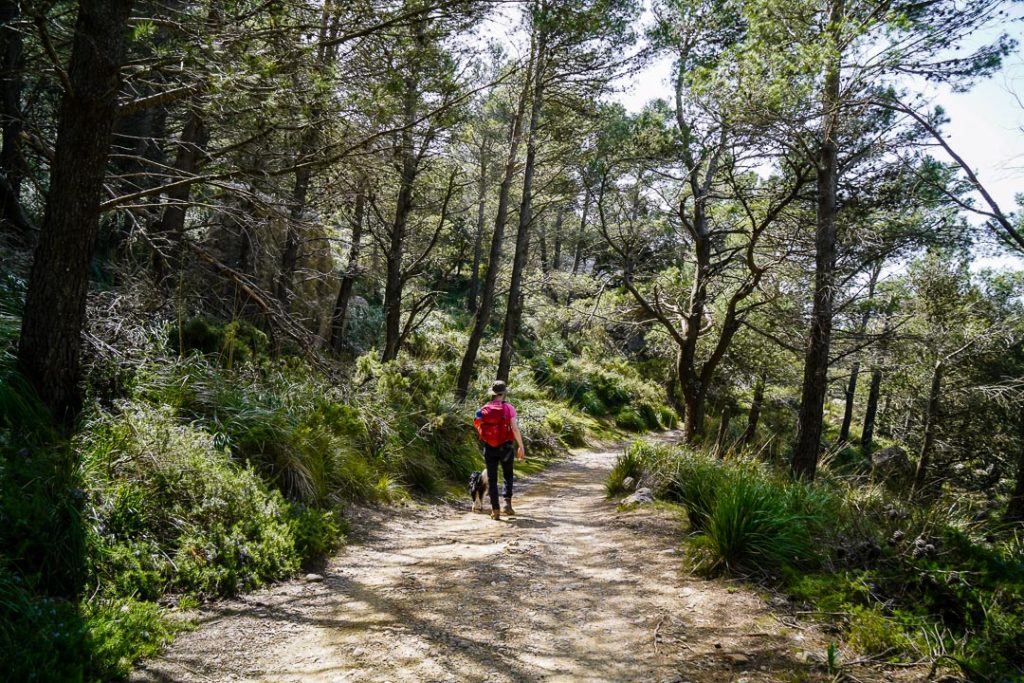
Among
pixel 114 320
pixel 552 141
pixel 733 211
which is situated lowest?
pixel 114 320

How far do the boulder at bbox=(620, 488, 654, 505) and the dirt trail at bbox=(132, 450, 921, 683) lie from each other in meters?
1.01

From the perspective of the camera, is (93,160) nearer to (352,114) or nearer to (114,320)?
(114,320)

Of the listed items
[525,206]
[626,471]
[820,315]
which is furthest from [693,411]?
[525,206]

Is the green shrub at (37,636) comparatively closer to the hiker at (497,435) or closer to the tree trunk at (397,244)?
the hiker at (497,435)

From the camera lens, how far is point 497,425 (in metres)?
6.96

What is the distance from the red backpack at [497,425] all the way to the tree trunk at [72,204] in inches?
163

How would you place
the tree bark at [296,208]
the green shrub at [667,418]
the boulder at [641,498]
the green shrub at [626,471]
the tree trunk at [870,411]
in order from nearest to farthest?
the tree bark at [296,208], the boulder at [641,498], the green shrub at [626,471], the green shrub at [667,418], the tree trunk at [870,411]

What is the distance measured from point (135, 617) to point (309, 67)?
13.4ft

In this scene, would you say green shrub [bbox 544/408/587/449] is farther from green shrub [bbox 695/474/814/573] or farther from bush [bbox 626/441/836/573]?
green shrub [bbox 695/474/814/573]

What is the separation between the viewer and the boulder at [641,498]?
6703 millimetres

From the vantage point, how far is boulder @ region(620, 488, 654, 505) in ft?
22.0

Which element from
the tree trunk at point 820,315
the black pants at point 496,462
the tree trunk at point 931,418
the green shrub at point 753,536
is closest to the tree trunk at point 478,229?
the tree trunk at point 820,315

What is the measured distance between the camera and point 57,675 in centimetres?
239

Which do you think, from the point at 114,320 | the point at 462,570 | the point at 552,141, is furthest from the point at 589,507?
the point at 552,141
